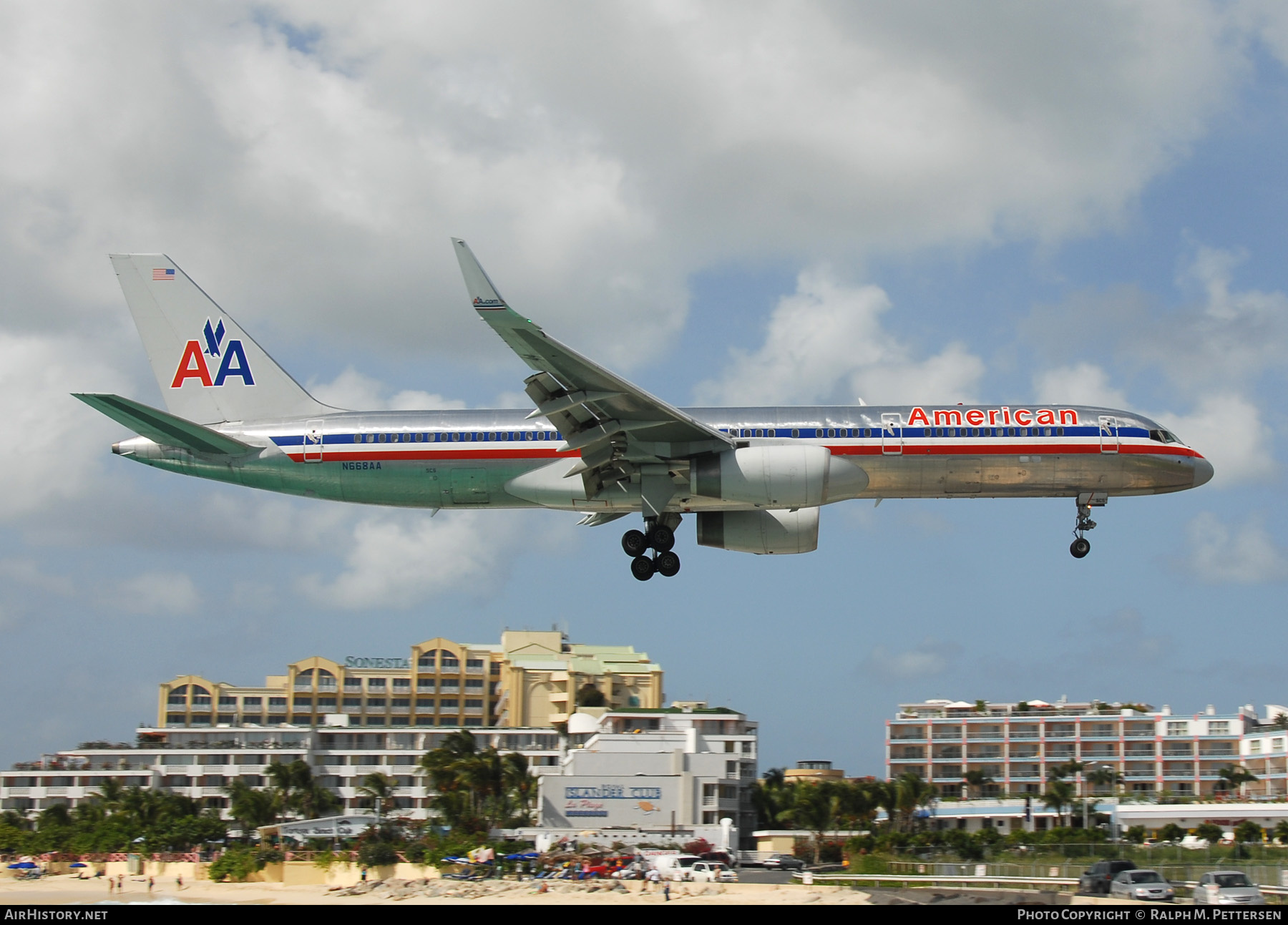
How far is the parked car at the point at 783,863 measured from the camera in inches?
2309

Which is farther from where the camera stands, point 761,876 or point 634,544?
point 761,876

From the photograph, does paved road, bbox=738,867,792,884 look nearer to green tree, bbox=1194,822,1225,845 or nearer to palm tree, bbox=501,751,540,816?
palm tree, bbox=501,751,540,816

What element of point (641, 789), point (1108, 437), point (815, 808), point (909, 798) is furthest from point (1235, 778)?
point (1108, 437)

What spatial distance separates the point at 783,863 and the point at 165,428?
1483 inches

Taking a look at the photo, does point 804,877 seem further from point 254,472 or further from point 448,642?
point 448,642

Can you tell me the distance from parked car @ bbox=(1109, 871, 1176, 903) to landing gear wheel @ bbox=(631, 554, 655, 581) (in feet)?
49.4

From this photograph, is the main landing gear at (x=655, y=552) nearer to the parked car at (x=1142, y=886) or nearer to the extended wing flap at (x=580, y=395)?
the extended wing flap at (x=580, y=395)

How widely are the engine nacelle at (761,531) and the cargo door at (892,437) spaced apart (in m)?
3.43

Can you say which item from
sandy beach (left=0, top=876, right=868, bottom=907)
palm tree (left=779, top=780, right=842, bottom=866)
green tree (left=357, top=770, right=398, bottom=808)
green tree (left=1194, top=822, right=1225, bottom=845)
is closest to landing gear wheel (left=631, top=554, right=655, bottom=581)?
sandy beach (left=0, top=876, right=868, bottom=907)

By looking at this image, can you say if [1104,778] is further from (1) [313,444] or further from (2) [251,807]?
(1) [313,444]

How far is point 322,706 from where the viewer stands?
373ft

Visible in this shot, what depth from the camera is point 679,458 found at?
3516 cm

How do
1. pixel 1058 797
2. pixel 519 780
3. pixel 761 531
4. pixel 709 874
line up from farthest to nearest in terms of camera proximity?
pixel 1058 797 < pixel 519 780 < pixel 709 874 < pixel 761 531
